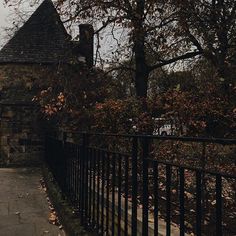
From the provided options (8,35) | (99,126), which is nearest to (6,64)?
(8,35)

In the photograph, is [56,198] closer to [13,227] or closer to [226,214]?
[13,227]

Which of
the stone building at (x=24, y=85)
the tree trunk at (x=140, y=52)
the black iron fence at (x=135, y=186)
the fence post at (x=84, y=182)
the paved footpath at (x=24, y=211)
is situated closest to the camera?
the black iron fence at (x=135, y=186)

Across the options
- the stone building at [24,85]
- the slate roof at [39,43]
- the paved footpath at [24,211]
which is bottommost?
the paved footpath at [24,211]

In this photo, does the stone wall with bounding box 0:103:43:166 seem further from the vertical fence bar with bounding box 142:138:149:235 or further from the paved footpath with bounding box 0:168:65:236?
the vertical fence bar with bounding box 142:138:149:235

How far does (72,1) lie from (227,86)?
22.7 feet

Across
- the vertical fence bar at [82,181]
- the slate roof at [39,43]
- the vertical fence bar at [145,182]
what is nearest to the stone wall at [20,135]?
the slate roof at [39,43]

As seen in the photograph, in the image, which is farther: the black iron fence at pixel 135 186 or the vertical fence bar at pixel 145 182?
the black iron fence at pixel 135 186

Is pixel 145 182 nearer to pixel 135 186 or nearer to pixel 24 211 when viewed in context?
pixel 135 186

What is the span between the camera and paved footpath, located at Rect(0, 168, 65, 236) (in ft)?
19.1

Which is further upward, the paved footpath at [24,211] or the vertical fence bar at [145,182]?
the vertical fence bar at [145,182]

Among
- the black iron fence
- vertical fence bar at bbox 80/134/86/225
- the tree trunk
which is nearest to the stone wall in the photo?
the tree trunk

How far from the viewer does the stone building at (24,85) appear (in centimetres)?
1716

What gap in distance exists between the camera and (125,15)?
13.6 metres

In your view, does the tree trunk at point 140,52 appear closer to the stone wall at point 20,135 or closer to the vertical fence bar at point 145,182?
the stone wall at point 20,135
